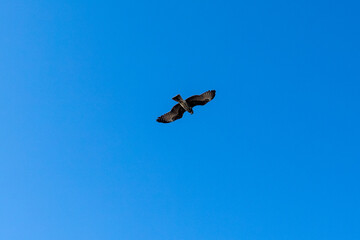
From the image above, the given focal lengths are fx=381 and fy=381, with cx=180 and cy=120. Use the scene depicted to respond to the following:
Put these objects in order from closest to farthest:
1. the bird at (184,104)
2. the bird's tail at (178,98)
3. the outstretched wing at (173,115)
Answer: the bird's tail at (178,98) → the bird at (184,104) → the outstretched wing at (173,115)

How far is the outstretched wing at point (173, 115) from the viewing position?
28.6 metres

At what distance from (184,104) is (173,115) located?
171 cm

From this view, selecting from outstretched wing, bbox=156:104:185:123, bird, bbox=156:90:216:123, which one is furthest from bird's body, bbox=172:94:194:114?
outstretched wing, bbox=156:104:185:123

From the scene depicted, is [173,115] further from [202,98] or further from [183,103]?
[202,98]

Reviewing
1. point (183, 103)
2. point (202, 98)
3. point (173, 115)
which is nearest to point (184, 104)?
point (183, 103)

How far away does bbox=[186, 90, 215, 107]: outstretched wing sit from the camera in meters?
27.5

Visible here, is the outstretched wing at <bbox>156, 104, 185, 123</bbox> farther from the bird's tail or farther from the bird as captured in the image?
the bird's tail

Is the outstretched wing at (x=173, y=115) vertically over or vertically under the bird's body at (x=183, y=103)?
over

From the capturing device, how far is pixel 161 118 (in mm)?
29188

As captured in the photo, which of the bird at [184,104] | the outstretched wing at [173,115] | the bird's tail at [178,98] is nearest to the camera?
the bird's tail at [178,98]

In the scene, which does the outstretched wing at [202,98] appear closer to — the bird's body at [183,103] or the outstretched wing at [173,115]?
the bird's body at [183,103]

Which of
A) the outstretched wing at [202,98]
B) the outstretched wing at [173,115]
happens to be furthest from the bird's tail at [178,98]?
the outstretched wing at [173,115]

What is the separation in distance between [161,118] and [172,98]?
2.80m

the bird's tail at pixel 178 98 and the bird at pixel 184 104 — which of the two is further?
the bird at pixel 184 104
